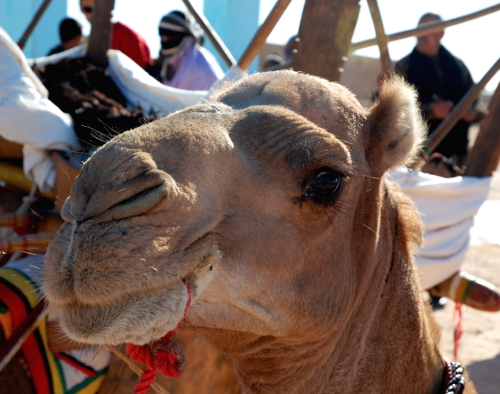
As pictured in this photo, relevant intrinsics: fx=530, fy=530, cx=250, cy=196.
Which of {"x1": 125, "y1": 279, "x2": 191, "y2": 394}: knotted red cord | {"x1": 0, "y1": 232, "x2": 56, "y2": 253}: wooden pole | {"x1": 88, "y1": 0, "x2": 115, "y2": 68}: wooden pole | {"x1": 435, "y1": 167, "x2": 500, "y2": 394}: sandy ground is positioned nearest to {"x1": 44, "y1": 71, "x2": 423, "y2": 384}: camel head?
{"x1": 125, "y1": 279, "x2": 191, "y2": 394}: knotted red cord

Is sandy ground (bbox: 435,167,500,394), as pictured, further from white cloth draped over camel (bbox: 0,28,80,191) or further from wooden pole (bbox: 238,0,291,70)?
white cloth draped over camel (bbox: 0,28,80,191)

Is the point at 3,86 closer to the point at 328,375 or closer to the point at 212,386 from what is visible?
the point at 212,386

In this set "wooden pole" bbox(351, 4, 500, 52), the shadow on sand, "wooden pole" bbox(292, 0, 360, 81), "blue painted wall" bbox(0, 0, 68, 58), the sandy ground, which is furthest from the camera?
"blue painted wall" bbox(0, 0, 68, 58)

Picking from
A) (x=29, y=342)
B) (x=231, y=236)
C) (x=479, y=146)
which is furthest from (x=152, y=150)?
(x=479, y=146)

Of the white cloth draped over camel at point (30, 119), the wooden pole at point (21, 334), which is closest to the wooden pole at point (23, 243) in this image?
the wooden pole at point (21, 334)

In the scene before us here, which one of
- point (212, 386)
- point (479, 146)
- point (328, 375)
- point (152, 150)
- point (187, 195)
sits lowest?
point (212, 386)

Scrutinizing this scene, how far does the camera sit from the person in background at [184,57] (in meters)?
5.45

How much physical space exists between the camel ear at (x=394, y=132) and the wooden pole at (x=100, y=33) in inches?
113

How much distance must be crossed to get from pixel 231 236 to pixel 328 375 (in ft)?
2.75

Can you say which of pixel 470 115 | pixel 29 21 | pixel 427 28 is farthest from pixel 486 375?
pixel 29 21

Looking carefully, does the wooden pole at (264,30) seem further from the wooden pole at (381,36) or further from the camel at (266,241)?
the camel at (266,241)

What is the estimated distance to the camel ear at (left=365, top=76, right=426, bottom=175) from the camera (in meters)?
2.19

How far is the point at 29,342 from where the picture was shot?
2.67 m

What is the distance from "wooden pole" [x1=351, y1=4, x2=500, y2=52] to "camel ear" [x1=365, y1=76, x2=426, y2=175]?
1623mm
